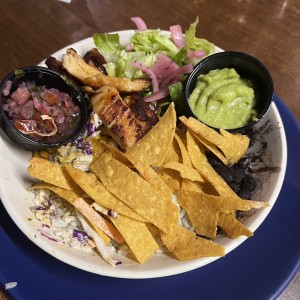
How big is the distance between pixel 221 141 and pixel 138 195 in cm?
44

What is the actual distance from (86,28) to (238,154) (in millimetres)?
1368

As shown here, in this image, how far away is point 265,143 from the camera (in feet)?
6.96

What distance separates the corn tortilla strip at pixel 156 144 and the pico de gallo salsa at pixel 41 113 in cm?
34

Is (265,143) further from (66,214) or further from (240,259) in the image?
(66,214)

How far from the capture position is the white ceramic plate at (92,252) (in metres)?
1.70

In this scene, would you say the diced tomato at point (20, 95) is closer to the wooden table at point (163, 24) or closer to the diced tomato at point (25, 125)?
the diced tomato at point (25, 125)

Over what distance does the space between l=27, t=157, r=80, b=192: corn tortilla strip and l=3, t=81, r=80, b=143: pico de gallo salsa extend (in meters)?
0.20

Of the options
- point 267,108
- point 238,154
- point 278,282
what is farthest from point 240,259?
point 267,108

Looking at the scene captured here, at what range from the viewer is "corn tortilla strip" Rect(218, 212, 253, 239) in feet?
5.61

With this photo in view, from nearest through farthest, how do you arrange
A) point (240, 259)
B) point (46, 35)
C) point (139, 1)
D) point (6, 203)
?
point (6, 203), point (240, 259), point (46, 35), point (139, 1)

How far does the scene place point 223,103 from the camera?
207cm

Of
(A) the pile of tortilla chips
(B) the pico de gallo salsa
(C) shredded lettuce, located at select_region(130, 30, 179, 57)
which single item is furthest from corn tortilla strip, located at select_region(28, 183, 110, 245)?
(C) shredded lettuce, located at select_region(130, 30, 179, 57)

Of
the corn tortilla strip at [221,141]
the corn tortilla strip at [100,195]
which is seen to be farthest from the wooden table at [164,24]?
the corn tortilla strip at [100,195]

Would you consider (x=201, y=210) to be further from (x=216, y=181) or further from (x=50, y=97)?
(x=50, y=97)
